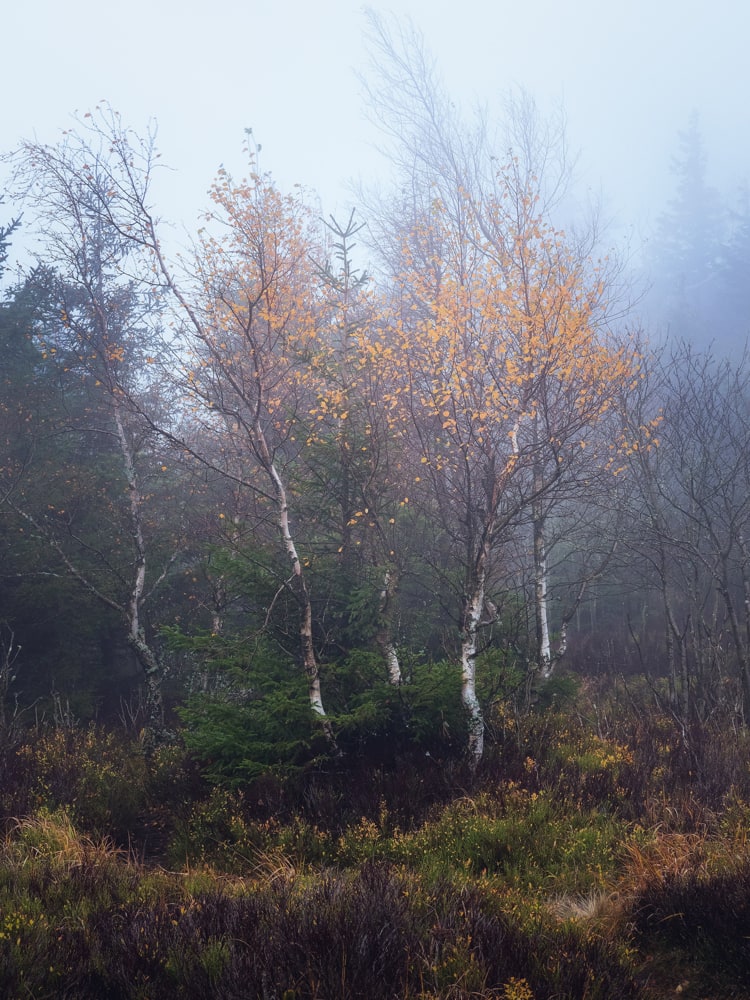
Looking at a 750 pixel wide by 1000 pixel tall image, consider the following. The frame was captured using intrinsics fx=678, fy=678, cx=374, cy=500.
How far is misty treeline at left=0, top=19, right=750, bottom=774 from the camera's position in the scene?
7.82 metres

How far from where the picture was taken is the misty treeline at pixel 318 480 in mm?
7816

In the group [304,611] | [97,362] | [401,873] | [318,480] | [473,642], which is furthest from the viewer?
[97,362]

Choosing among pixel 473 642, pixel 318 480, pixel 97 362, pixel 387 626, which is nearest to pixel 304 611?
pixel 387 626

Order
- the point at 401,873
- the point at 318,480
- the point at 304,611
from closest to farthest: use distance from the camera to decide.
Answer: the point at 401,873 → the point at 304,611 → the point at 318,480

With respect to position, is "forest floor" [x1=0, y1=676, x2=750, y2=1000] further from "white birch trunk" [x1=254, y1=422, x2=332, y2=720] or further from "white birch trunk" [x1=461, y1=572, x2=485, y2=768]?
"white birch trunk" [x1=254, y1=422, x2=332, y2=720]

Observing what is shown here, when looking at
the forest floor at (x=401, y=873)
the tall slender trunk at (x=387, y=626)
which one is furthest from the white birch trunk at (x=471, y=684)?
the tall slender trunk at (x=387, y=626)

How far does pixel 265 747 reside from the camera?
23.0 feet

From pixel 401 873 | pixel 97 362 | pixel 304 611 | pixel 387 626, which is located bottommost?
pixel 401 873

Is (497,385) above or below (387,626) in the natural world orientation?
above

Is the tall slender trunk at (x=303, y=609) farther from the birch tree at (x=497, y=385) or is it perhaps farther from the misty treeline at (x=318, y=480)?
the birch tree at (x=497, y=385)

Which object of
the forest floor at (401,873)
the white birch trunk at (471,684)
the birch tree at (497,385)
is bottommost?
the forest floor at (401,873)

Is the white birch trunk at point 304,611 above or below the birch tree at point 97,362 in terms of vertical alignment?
→ below

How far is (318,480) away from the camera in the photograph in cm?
965

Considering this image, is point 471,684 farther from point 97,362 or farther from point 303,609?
point 97,362
